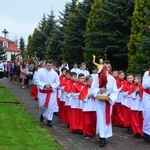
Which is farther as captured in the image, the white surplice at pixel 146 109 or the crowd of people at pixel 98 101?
the white surplice at pixel 146 109

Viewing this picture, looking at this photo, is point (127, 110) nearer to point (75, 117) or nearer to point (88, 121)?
point (75, 117)

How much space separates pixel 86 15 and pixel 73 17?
4.07ft

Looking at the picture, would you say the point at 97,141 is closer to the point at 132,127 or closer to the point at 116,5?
the point at 132,127

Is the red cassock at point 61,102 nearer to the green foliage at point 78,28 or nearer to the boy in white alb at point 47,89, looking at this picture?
the boy in white alb at point 47,89

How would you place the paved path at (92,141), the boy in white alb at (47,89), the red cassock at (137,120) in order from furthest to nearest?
the boy in white alb at (47,89) → the red cassock at (137,120) → the paved path at (92,141)

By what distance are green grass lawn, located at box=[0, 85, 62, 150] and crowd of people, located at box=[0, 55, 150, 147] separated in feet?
2.56

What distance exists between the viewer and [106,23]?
20953 millimetres

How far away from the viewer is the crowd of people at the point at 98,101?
10.2 meters

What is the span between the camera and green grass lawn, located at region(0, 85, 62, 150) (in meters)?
9.54

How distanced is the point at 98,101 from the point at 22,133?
2305 mm

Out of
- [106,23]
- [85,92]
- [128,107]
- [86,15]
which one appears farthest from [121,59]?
[85,92]

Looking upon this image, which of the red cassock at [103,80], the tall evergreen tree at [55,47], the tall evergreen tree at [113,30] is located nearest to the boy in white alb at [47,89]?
the red cassock at [103,80]

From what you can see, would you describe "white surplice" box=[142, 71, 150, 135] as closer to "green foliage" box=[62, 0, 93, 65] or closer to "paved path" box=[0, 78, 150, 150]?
"paved path" box=[0, 78, 150, 150]

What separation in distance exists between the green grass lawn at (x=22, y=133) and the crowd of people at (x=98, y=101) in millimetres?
780
